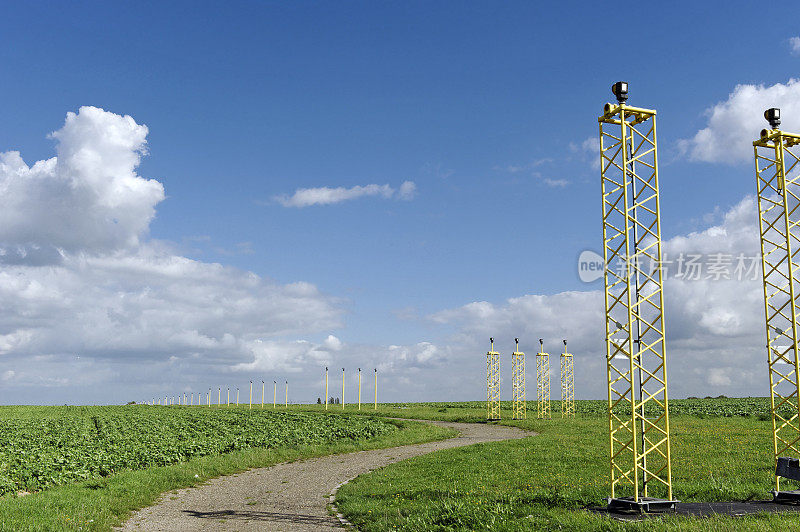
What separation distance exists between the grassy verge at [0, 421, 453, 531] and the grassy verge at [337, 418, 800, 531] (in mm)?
6153

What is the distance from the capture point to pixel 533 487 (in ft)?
56.6

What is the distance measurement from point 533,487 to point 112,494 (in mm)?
12438

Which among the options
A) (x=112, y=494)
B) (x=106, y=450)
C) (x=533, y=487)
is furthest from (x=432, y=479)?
(x=106, y=450)

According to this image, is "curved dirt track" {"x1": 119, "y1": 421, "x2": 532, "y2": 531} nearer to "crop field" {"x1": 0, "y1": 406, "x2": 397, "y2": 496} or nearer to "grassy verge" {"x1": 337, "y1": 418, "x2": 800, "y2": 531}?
"grassy verge" {"x1": 337, "y1": 418, "x2": 800, "y2": 531}

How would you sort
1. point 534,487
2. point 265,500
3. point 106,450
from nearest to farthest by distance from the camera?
point 534,487 < point 265,500 < point 106,450

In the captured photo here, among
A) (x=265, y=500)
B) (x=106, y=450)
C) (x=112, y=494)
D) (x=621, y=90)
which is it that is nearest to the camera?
(x=621, y=90)

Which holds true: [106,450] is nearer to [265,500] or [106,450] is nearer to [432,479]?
[265,500]

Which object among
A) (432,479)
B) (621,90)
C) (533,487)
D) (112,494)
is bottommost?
A: (112,494)

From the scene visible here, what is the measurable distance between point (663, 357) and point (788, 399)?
6231mm

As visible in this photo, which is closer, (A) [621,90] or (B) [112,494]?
(A) [621,90]

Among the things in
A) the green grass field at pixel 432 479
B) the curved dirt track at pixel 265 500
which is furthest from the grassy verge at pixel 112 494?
the curved dirt track at pixel 265 500

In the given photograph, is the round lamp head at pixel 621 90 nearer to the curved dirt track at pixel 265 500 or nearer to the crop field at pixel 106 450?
the curved dirt track at pixel 265 500

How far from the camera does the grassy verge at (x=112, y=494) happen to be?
1430 cm

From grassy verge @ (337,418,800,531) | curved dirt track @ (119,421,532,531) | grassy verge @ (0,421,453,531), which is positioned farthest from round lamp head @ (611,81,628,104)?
grassy verge @ (0,421,453,531)
